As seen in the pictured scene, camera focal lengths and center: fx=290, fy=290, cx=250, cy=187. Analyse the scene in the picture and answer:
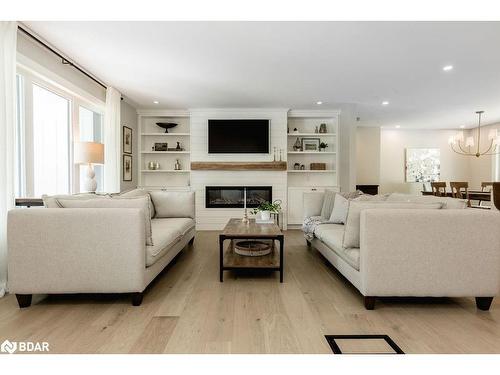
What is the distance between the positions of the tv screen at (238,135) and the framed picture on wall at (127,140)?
1.50 m

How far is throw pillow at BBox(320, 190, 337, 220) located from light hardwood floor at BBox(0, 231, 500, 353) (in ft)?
4.47

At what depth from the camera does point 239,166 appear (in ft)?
18.8

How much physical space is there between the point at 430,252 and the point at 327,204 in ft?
6.59

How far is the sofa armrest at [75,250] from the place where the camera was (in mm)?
2152

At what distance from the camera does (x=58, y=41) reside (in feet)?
9.82

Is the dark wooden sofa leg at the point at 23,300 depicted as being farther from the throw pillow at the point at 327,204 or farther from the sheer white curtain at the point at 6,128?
the throw pillow at the point at 327,204

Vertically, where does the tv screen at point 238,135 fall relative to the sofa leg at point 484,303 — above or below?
above

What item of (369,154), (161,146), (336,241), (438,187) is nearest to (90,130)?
(161,146)

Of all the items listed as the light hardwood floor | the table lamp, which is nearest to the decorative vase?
the light hardwood floor

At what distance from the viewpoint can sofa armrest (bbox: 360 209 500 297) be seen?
6.98 feet

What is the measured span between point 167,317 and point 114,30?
2.58 meters

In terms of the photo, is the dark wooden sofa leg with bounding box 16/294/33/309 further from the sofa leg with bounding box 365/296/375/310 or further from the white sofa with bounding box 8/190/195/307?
the sofa leg with bounding box 365/296/375/310

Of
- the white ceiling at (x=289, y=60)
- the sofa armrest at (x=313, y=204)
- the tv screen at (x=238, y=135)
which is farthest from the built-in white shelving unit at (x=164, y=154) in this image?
the sofa armrest at (x=313, y=204)

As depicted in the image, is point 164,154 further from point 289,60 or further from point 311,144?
point 289,60
